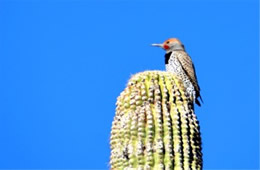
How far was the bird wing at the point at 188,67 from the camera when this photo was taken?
9444 mm

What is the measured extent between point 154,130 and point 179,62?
381cm

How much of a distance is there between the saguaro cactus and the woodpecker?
8.08 feet

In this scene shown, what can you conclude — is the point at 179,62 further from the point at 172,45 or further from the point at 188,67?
the point at 172,45

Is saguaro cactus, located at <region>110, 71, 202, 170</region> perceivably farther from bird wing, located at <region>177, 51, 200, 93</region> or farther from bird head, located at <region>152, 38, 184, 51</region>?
bird head, located at <region>152, 38, 184, 51</region>

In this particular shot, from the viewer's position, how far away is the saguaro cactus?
20.7 ft

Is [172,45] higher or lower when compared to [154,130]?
higher

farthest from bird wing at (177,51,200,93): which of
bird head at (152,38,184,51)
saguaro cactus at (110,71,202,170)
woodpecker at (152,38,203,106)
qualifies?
saguaro cactus at (110,71,202,170)

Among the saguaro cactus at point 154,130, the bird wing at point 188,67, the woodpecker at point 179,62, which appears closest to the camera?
the saguaro cactus at point 154,130

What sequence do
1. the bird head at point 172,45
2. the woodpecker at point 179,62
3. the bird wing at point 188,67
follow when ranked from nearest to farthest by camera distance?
the bird wing at point 188,67 → the woodpecker at point 179,62 → the bird head at point 172,45

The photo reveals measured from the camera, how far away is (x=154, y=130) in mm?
6422

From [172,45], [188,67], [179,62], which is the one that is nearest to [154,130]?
[188,67]

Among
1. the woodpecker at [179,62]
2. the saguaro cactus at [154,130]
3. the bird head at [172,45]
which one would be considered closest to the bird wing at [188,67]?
the woodpecker at [179,62]

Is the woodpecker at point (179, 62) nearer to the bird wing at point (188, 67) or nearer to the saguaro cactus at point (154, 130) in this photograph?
the bird wing at point (188, 67)

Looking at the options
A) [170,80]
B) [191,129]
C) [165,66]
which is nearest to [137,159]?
[191,129]
